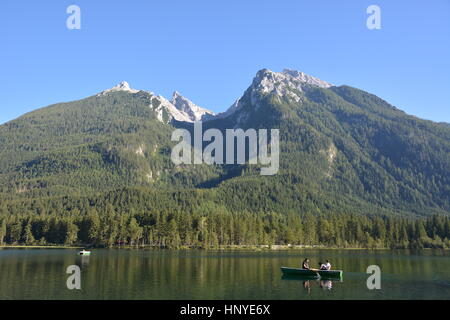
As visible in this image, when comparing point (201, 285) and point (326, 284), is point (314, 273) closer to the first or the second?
point (326, 284)

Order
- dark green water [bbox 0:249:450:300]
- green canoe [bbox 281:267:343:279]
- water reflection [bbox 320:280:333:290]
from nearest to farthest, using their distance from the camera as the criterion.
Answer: dark green water [bbox 0:249:450:300]
water reflection [bbox 320:280:333:290]
green canoe [bbox 281:267:343:279]

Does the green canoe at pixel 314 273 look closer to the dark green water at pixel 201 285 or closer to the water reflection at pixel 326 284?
the dark green water at pixel 201 285

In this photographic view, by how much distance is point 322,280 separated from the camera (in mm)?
86438

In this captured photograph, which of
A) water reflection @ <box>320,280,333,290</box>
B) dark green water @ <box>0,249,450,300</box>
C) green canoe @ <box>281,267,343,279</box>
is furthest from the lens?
green canoe @ <box>281,267,343,279</box>

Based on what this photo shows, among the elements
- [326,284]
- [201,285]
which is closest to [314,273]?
[326,284]

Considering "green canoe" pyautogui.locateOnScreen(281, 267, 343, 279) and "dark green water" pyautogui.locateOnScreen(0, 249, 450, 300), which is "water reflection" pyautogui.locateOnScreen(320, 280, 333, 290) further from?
"green canoe" pyautogui.locateOnScreen(281, 267, 343, 279)

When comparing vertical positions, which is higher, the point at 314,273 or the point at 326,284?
the point at 314,273

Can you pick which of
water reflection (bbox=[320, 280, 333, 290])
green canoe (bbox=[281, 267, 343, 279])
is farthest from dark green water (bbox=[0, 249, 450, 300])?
green canoe (bbox=[281, 267, 343, 279])

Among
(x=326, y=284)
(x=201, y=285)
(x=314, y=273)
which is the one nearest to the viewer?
(x=201, y=285)

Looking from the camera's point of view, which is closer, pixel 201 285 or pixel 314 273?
pixel 201 285

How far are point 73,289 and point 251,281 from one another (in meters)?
32.5

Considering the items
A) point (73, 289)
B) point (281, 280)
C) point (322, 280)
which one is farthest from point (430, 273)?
point (73, 289)
